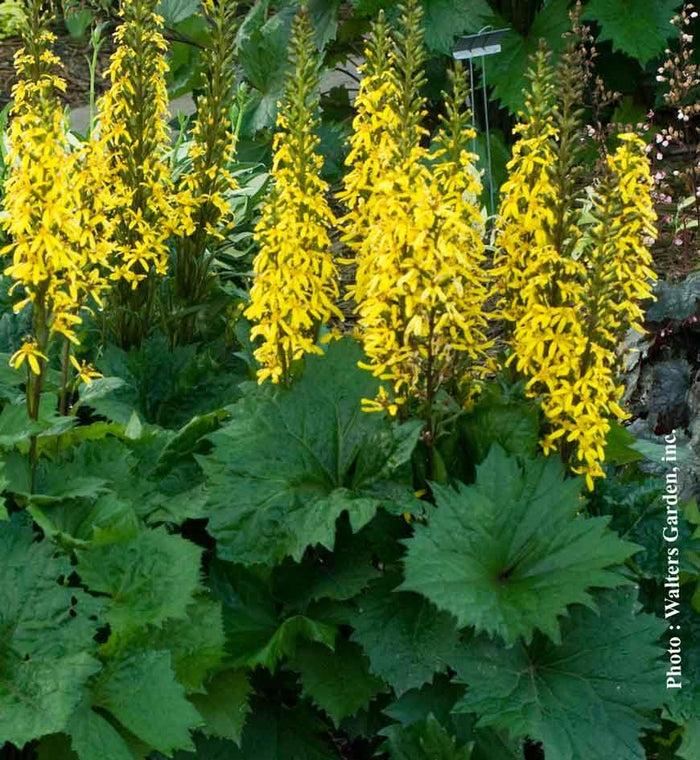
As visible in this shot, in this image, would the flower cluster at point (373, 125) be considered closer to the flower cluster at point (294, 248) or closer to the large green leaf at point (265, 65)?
the flower cluster at point (294, 248)

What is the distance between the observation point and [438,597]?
216 cm

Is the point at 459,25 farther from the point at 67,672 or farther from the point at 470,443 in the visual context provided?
the point at 67,672

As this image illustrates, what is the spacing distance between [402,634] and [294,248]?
0.78m

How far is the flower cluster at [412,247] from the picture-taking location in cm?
227

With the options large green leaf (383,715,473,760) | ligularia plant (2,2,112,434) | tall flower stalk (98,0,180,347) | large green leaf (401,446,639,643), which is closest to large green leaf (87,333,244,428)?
tall flower stalk (98,0,180,347)

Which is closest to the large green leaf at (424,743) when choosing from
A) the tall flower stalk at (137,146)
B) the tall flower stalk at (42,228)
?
Answer: the tall flower stalk at (42,228)

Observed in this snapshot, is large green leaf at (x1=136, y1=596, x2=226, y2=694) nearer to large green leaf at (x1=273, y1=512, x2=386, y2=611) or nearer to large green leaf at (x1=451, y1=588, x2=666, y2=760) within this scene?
large green leaf at (x1=273, y1=512, x2=386, y2=611)

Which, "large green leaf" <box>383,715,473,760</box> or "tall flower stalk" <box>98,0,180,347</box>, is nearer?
"large green leaf" <box>383,715,473,760</box>

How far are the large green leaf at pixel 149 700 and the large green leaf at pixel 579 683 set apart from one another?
49 cm

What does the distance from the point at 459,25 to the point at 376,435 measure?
2.79 meters

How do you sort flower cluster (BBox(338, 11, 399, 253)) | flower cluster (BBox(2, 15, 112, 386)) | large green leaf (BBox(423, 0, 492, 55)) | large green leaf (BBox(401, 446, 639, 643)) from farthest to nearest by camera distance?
large green leaf (BBox(423, 0, 492, 55))
flower cluster (BBox(338, 11, 399, 253))
flower cluster (BBox(2, 15, 112, 386))
large green leaf (BBox(401, 446, 639, 643))

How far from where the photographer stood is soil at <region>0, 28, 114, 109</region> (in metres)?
7.53

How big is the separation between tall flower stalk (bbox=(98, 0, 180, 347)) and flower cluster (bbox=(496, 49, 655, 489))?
3.54ft

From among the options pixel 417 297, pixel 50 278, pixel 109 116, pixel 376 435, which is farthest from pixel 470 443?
pixel 109 116
